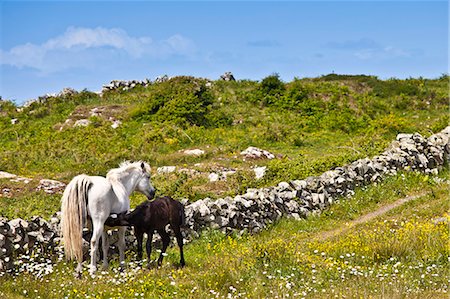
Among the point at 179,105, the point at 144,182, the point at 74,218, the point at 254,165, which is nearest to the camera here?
the point at 74,218

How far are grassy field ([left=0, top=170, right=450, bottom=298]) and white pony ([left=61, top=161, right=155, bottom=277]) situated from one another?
43 centimetres

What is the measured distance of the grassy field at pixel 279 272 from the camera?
10.4 metres

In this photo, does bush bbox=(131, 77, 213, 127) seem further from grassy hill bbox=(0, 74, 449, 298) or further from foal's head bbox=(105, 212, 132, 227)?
foal's head bbox=(105, 212, 132, 227)

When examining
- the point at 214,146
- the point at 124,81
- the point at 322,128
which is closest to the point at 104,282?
the point at 214,146

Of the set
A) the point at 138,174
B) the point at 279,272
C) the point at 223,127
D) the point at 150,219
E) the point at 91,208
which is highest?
the point at 223,127

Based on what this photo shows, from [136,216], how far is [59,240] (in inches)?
76.9

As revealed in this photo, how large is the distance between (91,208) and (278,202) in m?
7.69

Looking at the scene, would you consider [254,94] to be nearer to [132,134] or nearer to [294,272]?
[132,134]

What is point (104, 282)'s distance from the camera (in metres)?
11.1

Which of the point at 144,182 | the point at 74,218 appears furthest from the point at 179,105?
the point at 74,218

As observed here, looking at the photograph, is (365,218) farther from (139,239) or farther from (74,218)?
(74,218)

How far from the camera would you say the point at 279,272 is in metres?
11.5

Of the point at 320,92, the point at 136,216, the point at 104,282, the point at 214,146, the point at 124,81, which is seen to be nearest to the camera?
the point at 104,282

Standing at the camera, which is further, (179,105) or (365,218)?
(179,105)
